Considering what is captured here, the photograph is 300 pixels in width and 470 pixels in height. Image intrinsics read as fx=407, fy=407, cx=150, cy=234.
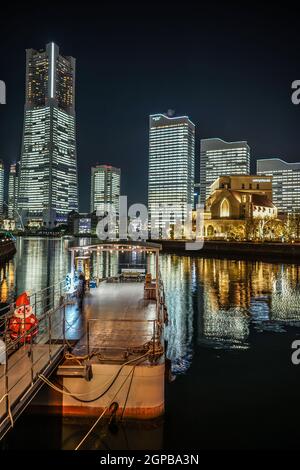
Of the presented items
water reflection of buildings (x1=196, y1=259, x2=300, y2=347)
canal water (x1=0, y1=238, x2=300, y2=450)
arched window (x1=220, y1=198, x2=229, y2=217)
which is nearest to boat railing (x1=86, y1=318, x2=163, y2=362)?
canal water (x1=0, y1=238, x2=300, y2=450)

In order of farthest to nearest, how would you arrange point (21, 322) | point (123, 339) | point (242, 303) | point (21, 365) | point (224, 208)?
1. point (224, 208)
2. point (242, 303)
3. point (123, 339)
4. point (21, 322)
5. point (21, 365)

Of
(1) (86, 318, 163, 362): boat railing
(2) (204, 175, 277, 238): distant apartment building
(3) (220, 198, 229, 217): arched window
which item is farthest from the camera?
(3) (220, 198, 229, 217): arched window

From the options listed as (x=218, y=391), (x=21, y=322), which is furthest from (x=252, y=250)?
(x=21, y=322)

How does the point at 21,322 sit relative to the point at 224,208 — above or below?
below

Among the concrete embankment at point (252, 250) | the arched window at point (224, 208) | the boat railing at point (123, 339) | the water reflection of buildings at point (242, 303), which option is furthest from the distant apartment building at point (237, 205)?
the boat railing at point (123, 339)

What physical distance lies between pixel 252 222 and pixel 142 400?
91.9 metres

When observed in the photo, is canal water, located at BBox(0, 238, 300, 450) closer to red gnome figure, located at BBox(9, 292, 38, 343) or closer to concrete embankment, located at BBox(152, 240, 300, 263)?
red gnome figure, located at BBox(9, 292, 38, 343)

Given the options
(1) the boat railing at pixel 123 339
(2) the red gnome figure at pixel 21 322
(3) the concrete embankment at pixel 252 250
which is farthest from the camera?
(3) the concrete embankment at pixel 252 250

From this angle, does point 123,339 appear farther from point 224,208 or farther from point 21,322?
point 224,208

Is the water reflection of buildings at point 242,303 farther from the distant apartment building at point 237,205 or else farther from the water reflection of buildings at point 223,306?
the distant apartment building at point 237,205

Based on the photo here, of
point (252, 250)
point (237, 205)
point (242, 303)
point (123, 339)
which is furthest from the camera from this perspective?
point (237, 205)

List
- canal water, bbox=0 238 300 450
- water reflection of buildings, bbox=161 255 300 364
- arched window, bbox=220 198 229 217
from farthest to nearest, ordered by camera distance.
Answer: arched window, bbox=220 198 229 217 < water reflection of buildings, bbox=161 255 300 364 < canal water, bbox=0 238 300 450

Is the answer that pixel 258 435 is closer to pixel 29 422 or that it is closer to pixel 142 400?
pixel 142 400
